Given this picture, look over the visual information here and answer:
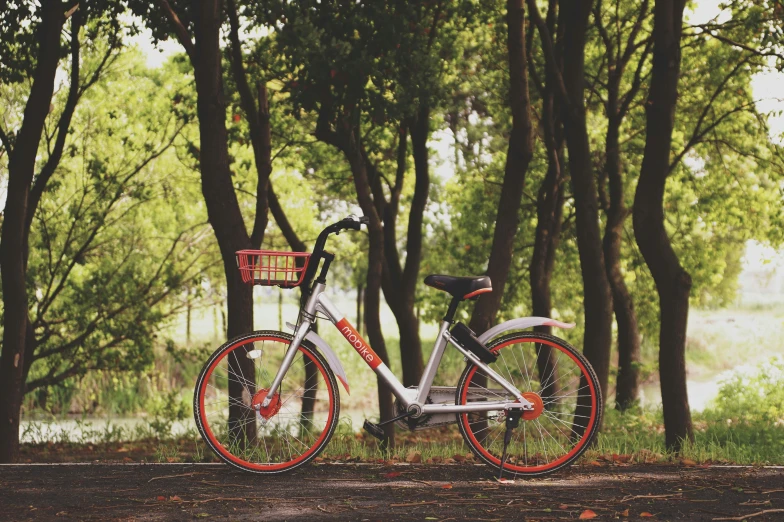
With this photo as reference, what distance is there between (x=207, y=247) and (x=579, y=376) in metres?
17.2

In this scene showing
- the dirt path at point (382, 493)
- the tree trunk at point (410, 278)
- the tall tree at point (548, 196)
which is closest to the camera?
the dirt path at point (382, 493)

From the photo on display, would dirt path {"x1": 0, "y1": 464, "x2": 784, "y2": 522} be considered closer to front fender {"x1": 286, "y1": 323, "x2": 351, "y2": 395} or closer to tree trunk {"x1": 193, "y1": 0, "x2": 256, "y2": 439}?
front fender {"x1": 286, "y1": 323, "x2": 351, "y2": 395}

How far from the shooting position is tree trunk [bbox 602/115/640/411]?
49.6 ft

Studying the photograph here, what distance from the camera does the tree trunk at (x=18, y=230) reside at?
33.1 ft

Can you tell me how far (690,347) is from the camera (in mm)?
32500

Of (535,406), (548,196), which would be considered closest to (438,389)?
(535,406)

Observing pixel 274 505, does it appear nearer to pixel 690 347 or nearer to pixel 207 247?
pixel 207 247

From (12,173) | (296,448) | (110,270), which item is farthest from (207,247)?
(296,448)

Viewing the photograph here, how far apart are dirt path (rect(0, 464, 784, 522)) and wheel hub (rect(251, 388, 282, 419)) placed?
37cm

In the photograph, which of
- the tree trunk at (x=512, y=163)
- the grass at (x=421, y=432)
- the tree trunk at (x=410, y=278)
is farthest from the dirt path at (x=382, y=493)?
the tree trunk at (x=410, y=278)

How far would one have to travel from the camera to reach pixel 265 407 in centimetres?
581

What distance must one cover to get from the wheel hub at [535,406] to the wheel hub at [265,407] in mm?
1440

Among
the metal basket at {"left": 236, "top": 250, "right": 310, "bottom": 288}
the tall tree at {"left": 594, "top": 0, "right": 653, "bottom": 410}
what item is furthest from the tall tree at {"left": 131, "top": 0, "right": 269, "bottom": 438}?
the tall tree at {"left": 594, "top": 0, "right": 653, "bottom": 410}

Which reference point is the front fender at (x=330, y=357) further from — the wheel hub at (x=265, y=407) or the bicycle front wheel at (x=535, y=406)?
the bicycle front wheel at (x=535, y=406)
